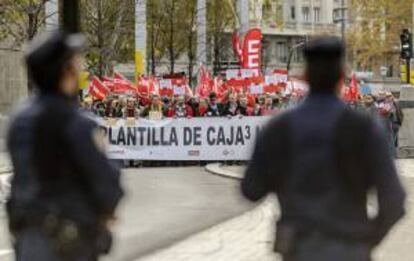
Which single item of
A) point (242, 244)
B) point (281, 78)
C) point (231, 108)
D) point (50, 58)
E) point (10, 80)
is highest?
point (50, 58)

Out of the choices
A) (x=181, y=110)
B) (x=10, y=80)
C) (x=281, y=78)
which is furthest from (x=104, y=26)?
(x=181, y=110)

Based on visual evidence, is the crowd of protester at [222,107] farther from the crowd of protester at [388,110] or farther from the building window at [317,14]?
the building window at [317,14]

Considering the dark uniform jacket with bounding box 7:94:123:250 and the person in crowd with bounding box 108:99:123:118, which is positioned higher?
the dark uniform jacket with bounding box 7:94:123:250

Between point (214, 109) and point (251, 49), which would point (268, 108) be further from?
point (251, 49)

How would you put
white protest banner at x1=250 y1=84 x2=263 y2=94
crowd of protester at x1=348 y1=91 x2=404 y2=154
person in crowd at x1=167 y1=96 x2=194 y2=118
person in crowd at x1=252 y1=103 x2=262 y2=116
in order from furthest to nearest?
white protest banner at x1=250 y1=84 x2=263 y2=94 < person in crowd at x1=252 y1=103 x2=262 y2=116 < person in crowd at x1=167 y1=96 x2=194 y2=118 < crowd of protester at x1=348 y1=91 x2=404 y2=154

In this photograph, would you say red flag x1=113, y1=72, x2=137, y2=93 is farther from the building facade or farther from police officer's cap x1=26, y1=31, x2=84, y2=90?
the building facade

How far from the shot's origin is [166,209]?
14625mm

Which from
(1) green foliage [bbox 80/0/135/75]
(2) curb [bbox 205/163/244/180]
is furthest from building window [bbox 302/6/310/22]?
(2) curb [bbox 205/163/244/180]

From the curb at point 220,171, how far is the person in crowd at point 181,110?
1719 millimetres

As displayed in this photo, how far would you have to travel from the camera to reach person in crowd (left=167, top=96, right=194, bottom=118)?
2478 centimetres

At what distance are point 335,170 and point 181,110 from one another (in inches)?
818

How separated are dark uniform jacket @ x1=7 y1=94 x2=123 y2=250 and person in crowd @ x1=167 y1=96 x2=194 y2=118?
65.9 feet

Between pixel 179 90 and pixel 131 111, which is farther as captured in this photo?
pixel 179 90

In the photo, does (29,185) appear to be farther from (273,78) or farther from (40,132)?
(273,78)
